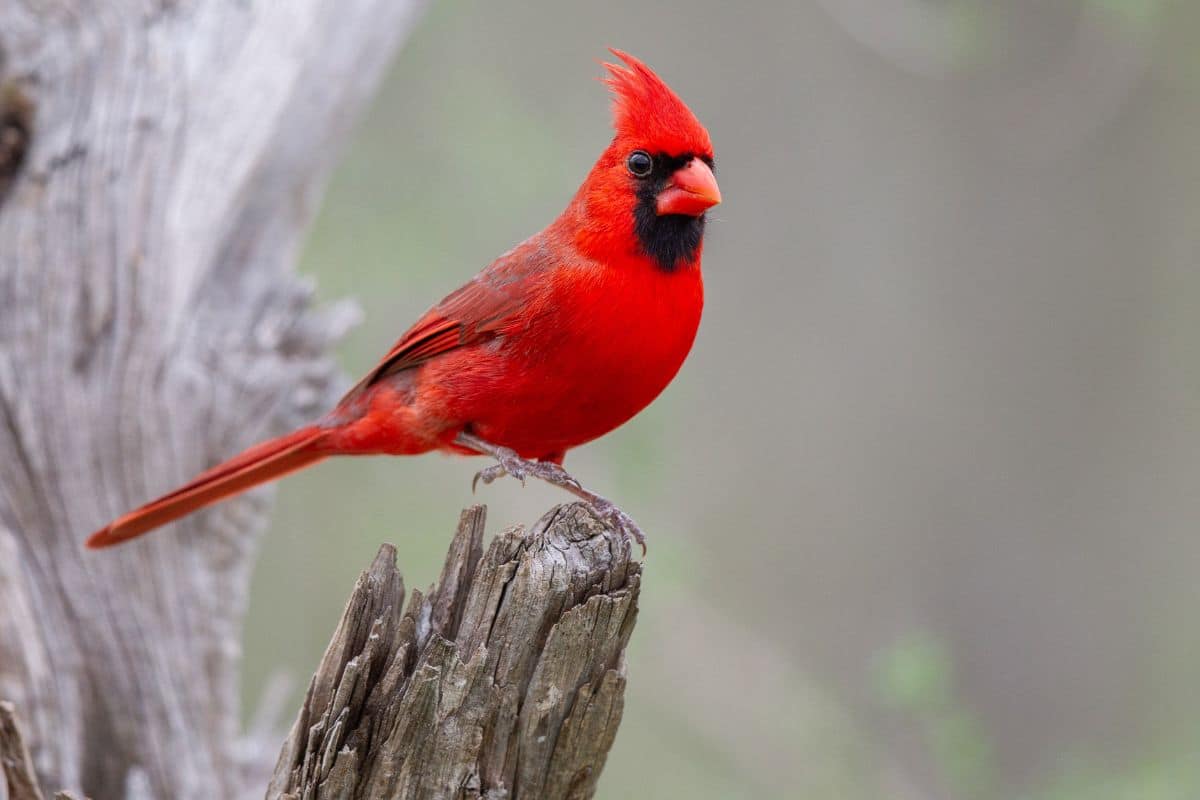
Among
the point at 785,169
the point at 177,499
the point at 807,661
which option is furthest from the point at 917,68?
the point at 177,499

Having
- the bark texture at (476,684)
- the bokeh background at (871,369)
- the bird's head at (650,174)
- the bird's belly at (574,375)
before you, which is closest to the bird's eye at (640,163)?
the bird's head at (650,174)

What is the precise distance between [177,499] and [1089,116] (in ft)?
12.4

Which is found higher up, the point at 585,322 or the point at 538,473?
the point at 585,322

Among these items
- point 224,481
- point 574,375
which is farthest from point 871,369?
point 224,481

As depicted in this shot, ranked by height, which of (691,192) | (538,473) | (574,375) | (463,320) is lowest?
(538,473)

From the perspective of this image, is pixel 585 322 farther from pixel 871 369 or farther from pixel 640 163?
pixel 871 369

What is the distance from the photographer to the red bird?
8.59ft

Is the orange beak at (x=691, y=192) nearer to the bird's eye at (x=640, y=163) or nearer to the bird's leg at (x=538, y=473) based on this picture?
the bird's eye at (x=640, y=163)

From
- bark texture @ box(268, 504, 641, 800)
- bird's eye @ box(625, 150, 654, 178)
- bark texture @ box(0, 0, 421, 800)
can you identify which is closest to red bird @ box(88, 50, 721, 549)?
bird's eye @ box(625, 150, 654, 178)

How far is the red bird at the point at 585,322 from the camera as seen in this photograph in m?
2.62

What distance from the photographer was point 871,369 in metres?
5.45

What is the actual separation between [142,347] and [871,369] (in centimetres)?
324

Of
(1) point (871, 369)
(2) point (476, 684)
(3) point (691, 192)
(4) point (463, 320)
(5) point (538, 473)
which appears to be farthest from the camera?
(1) point (871, 369)

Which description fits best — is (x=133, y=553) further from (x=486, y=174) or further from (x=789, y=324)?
(x=789, y=324)
